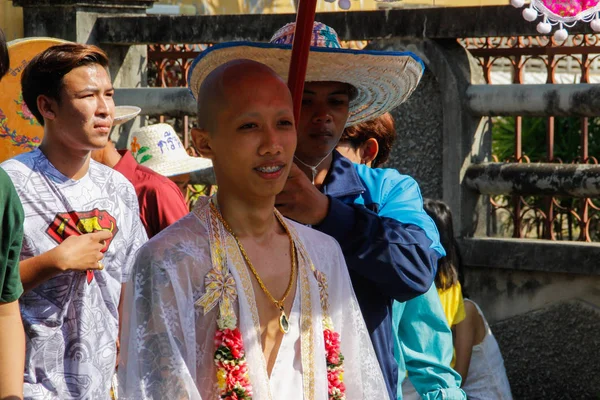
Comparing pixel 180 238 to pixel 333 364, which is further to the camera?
pixel 333 364

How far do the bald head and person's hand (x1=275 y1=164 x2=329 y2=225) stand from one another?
41 cm

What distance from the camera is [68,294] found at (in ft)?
13.8

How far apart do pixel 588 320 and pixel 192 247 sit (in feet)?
12.8

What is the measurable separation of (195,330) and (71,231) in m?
1.58

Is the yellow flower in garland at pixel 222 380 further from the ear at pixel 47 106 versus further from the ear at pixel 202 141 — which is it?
the ear at pixel 47 106

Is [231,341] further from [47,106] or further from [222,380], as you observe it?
[47,106]

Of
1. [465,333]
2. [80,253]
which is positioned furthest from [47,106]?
[465,333]

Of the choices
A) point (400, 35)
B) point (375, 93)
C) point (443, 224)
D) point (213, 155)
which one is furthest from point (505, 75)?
point (213, 155)

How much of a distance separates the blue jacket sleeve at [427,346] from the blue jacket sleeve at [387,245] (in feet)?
2.77

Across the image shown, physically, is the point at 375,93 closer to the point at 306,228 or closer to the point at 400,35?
the point at 306,228

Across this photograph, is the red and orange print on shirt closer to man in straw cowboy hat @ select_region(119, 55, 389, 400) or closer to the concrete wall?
man in straw cowboy hat @ select_region(119, 55, 389, 400)

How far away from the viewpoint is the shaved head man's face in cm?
292

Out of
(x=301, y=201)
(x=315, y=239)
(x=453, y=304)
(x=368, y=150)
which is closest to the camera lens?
(x=315, y=239)

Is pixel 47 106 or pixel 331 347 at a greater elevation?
pixel 47 106
